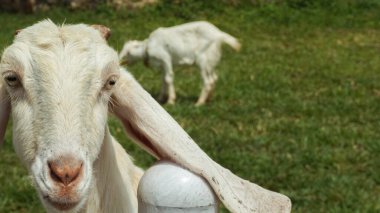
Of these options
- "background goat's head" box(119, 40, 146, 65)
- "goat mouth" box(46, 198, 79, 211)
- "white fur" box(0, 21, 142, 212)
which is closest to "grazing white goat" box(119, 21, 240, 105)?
"background goat's head" box(119, 40, 146, 65)

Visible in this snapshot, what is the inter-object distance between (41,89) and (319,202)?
3.46m

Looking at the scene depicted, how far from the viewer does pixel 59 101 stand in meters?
2.99

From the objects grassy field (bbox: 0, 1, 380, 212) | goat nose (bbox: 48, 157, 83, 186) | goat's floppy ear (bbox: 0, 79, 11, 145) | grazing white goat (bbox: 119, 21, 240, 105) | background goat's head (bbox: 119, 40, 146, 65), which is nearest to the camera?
goat nose (bbox: 48, 157, 83, 186)

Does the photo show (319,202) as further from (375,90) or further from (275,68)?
(275,68)

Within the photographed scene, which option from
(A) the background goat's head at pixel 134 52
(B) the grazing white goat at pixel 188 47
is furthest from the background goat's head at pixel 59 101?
(A) the background goat's head at pixel 134 52

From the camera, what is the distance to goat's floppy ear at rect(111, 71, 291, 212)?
10.2 ft

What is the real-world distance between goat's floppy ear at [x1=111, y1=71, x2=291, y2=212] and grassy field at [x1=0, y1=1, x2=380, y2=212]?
0.78 m

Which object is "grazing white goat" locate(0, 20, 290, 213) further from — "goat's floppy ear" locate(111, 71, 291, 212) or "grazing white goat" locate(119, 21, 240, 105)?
"grazing white goat" locate(119, 21, 240, 105)

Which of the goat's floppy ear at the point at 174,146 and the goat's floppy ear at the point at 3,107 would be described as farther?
the goat's floppy ear at the point at 3,107

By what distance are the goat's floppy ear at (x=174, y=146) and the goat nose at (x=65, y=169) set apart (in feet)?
1.57

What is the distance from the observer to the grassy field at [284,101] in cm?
649

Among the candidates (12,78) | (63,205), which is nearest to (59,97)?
(12,78)

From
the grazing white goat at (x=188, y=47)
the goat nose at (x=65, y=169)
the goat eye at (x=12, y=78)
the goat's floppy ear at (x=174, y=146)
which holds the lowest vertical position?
the grazing white goat at (x=188, y=47)

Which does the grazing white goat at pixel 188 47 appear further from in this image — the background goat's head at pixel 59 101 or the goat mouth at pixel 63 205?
the goat mouth at pixel 63 205
